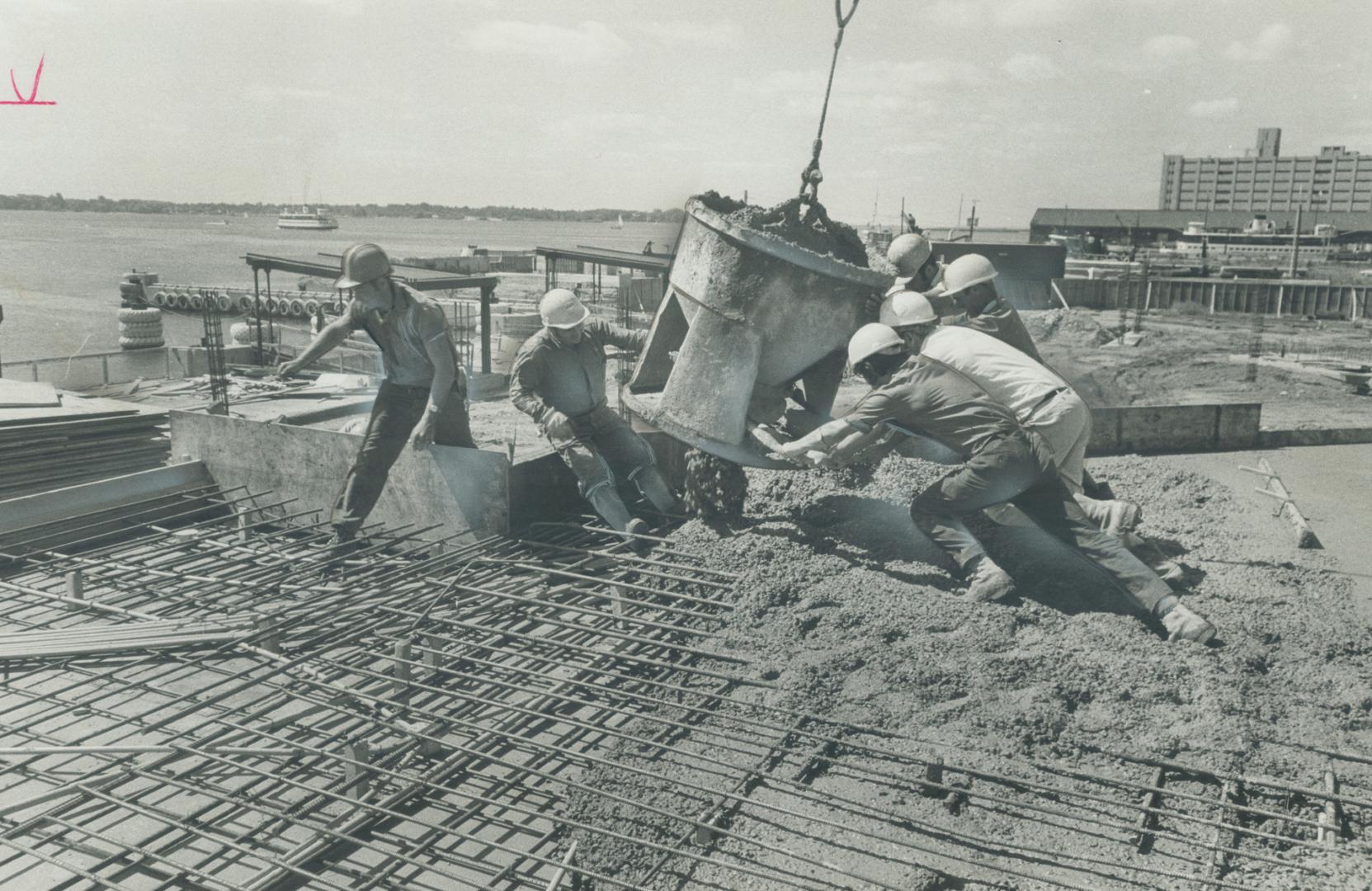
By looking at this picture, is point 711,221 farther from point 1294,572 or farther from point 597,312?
point 597,312

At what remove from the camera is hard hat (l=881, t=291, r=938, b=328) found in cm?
490

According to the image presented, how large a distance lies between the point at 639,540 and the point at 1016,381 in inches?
87.4

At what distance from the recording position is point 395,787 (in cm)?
352

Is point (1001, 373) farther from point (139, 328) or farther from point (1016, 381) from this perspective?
point (139, 328)

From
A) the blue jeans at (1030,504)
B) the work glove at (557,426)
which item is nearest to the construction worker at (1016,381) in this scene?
the blue jeans at (1030,504)

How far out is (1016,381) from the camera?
471 centimetres

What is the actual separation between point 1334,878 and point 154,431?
749 cm

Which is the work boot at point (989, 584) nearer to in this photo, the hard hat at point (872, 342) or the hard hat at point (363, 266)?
the hard hat at point (872, 342)

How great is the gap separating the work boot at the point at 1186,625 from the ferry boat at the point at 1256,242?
46.1 metres

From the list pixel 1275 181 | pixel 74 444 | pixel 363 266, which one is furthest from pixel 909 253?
pixel 1275 181

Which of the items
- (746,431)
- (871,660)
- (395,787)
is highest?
(746,431)

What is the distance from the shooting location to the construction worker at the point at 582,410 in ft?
18.6

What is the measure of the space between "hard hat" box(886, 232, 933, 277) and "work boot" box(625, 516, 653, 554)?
2.04 metres

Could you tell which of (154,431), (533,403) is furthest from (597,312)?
(533,403)
